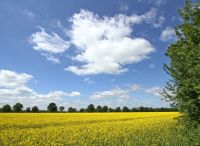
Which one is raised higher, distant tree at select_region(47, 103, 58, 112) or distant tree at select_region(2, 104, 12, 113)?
distant tree at select_region(47, 103, 58, 112)

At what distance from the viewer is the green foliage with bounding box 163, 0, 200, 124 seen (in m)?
10.0

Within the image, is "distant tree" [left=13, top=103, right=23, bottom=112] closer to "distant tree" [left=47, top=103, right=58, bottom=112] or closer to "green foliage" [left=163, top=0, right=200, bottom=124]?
"distant tree" [left=47, top=103, right=58, bottom=112]

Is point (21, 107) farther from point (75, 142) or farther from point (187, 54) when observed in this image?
point (187, 54)

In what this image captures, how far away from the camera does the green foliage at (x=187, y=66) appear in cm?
1002

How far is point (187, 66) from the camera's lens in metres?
11.4

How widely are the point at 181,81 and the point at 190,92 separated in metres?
0.57

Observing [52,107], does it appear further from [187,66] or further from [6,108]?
[187,66]

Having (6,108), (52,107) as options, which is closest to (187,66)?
(6,108)

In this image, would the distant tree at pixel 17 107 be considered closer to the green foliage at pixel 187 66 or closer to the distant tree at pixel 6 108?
the distant tree at pixel 6 108

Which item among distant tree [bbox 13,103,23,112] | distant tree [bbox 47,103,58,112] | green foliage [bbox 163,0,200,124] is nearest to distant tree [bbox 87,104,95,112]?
distant tree [bbox 47,103,58,112]

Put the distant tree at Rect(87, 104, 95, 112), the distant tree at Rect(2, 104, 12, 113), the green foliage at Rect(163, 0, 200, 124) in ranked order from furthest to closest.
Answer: the distant tree at Rect(87, 104, 95, 112) < the distant tree at Rect(2, 104, 12, 113) < the green foliage at Rect(163, 0, 200, 124)

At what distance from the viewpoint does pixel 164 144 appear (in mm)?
14328

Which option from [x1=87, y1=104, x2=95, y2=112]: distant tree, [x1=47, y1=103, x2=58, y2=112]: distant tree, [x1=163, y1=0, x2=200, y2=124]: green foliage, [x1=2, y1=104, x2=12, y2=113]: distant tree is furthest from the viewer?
[x1=87, y1=104, x2=95, y2=112]: distant tree

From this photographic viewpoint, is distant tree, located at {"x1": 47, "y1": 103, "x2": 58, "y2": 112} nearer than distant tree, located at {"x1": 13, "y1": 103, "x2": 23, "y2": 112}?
No
